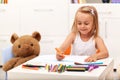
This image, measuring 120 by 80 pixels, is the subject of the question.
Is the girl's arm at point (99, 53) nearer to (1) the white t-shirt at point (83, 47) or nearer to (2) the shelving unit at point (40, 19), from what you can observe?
(1) the white t-shirt at point (83, 47)

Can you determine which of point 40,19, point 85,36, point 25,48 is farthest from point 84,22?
point 40,19

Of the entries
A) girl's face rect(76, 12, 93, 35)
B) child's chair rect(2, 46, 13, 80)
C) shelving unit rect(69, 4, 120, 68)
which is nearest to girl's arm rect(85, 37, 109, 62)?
girl's face rect(76, 12, 93, 35)

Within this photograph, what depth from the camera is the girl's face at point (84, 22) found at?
204cm

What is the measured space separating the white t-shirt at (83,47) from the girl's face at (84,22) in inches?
4.4

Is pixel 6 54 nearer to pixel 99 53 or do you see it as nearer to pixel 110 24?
pixel 99 53

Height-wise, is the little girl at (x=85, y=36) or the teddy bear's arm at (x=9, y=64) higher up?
the little girl at (x=85, y=36)

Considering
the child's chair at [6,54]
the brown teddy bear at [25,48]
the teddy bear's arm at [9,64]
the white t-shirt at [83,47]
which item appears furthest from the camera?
the brown teddy bear at [25,48]

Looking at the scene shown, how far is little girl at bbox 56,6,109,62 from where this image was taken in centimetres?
205

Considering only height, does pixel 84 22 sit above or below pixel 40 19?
above

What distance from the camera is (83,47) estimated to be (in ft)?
7.13

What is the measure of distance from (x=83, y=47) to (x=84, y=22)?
223 millimetres

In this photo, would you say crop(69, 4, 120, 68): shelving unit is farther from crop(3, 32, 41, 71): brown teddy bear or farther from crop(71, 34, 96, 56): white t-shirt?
crop(71, 34, 96, 56): white t-shirt

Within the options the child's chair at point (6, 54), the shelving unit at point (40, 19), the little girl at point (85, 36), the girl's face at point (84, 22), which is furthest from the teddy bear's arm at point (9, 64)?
the shelving unit at point (40, 19)

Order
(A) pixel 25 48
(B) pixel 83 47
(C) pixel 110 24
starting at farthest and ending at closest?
1. (C) pixel 110 24
2. (A) pixel 25 48
3. (B) pixel 83 47
